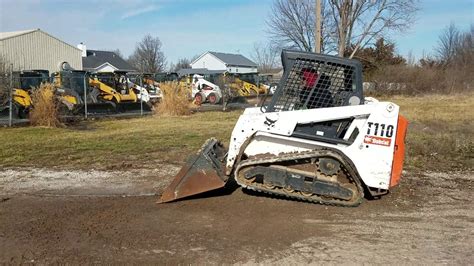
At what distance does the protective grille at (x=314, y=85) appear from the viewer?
6.41m

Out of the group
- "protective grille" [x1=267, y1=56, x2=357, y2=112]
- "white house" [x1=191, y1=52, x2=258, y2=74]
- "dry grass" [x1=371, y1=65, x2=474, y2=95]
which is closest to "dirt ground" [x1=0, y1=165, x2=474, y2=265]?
"protective grille" [x1=267, y1=56, x2=357, y2=112]

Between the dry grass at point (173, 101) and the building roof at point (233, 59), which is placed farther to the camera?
the building roof at point (233, 59)

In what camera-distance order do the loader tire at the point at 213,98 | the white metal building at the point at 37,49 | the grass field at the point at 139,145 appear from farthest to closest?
the white metal building at the point at 37,49, the loader tire at the point at 213,98, the grass field at the point at 139,145

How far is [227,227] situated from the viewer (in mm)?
5668

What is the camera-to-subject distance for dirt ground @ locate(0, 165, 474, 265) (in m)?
4.82

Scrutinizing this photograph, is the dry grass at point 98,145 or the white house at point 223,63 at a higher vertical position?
the white house at point 223,63

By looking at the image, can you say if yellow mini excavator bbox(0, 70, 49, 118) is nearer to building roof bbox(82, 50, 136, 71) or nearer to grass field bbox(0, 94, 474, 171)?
grass field bbox(0, 94, 474, 171)

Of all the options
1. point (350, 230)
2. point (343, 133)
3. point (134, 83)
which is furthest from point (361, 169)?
point (134, 83)

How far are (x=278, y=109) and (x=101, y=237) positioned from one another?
276 centimetres

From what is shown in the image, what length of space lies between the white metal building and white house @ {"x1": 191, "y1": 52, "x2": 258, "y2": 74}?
120 ft

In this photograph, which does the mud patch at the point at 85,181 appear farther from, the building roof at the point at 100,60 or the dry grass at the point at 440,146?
the building roof at the point at 100,60

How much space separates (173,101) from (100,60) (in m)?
62.5

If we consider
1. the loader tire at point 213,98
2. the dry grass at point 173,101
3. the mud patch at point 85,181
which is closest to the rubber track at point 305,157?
the mud patch at point 85,181

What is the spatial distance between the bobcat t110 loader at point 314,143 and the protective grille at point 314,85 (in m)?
0.01
